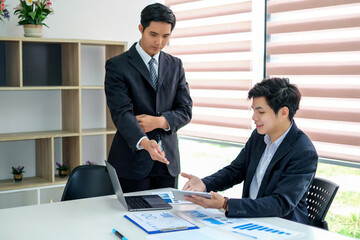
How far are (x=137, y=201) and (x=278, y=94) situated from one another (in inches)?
34.4

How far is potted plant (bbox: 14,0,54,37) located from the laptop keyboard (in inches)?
79.6

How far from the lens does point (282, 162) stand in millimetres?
2238

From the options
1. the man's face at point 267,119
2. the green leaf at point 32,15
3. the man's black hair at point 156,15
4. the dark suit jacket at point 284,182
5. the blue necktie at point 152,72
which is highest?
the green leaf at point 32,15

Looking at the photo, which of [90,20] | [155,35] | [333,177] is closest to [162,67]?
[155,35]

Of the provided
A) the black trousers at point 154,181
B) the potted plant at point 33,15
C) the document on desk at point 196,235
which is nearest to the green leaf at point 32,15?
the potted plant at point 33,15

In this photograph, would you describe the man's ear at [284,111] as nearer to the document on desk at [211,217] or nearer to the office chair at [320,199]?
the office chair at [320,199]

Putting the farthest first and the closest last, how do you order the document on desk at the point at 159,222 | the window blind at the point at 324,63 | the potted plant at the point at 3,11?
the potted plant at the point at 3,11
the window blind at the point at 324,63
the document on desk at the point at 159,222

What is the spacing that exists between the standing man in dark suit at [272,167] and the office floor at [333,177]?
5.24 feet

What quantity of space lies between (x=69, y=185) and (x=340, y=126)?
1.81m

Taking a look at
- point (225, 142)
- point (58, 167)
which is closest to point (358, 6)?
point (225, 142)

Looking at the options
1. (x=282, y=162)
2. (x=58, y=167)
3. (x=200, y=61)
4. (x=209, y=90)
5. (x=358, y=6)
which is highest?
(x=358, y=6)

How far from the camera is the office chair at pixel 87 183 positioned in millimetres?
2750

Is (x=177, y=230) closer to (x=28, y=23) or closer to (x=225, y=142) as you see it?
(x=225, y=142)

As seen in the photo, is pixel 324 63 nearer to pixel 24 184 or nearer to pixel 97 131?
pixel 97 131
